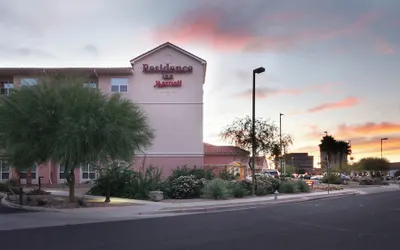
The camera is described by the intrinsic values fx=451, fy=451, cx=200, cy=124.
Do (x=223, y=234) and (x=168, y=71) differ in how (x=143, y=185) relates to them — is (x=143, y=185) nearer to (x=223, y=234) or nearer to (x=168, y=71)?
(x=223, y=234)

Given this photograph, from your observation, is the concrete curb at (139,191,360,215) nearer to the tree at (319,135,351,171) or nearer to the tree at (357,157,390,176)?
the tree at (357,157,390,176)

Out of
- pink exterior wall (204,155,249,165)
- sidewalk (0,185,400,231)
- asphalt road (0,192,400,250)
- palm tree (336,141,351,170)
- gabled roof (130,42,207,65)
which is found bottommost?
sidewalk (0,185,400,231)

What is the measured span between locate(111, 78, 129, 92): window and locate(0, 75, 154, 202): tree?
802 inches

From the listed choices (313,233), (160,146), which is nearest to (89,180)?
(160,146)

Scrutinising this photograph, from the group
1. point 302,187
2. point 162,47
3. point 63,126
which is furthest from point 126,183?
point 162,47

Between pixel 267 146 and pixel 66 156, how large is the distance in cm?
2112

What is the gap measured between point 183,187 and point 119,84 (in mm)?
17916

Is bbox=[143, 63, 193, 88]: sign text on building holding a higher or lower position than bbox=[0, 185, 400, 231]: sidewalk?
higher

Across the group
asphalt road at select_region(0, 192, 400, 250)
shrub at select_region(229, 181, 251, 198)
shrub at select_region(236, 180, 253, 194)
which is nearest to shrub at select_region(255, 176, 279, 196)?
shrub at select_region(236, 180, 253, 194)

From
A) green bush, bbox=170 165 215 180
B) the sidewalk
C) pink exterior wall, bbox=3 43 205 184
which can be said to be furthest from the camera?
pink exterior wall, bbox=3 43 205 184

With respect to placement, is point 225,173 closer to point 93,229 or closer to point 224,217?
point 224,217

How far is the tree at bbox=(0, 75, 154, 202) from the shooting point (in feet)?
65.4

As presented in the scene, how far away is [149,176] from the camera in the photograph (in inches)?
1142

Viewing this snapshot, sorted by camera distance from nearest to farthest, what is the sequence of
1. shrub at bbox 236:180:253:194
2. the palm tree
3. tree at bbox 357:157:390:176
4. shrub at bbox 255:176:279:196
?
shrub at bbox 236:180:253:194 < shrub at bbox 255:176:279:196 < tree at bbox 357:157:390:176 < the palm tree
